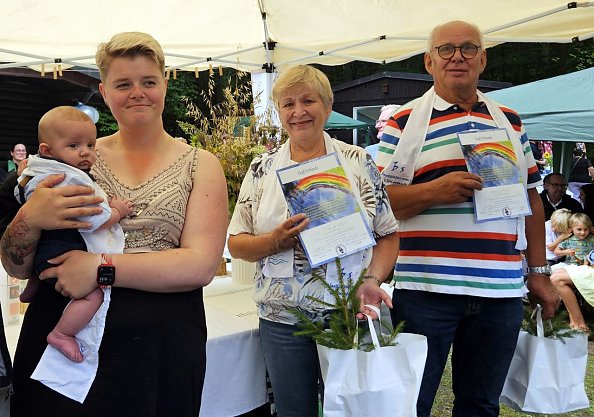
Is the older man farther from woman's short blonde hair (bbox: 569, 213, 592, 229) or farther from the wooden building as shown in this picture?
the wooden building

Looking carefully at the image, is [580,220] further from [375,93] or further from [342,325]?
[375,93]

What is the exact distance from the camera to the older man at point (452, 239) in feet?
6.27

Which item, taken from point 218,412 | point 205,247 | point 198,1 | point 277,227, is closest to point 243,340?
point 218,412

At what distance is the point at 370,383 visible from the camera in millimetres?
1541

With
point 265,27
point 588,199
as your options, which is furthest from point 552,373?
point 588,199

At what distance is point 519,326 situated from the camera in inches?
79.3

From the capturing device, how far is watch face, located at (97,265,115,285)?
130 cm

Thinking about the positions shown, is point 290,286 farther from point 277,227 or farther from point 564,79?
point 564,79

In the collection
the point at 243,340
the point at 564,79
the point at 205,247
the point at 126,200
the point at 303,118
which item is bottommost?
the point at 243,340

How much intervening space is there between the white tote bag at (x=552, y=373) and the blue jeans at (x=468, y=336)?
6.0 inches

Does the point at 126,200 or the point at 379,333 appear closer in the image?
the point at 126,200

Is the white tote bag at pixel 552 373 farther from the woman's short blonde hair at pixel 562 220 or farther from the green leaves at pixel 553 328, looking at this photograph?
the woman's short blonde hair at pixel 562 220

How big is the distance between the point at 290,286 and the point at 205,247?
1.35ft

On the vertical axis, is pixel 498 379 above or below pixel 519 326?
below
